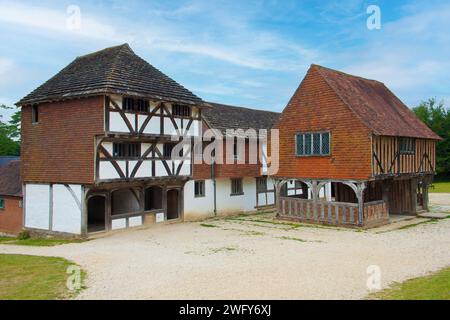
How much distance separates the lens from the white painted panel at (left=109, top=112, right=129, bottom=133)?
17.9 metres

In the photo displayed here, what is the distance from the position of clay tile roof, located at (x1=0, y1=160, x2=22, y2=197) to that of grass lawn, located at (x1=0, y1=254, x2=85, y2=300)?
343 inches

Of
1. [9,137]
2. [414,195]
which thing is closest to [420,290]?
[414,195]

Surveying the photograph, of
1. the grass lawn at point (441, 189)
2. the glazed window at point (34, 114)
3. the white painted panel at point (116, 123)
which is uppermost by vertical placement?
the glazed window at point (34, 114)

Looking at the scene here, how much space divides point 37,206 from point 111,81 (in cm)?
708

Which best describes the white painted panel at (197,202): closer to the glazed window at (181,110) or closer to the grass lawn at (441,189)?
the glazed window at (181,110)

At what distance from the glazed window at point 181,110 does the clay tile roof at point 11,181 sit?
8837 millimetres

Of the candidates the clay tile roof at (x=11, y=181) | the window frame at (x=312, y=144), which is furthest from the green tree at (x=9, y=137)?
the window frame at (x=312, y=144)

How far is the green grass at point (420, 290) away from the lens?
8.62m

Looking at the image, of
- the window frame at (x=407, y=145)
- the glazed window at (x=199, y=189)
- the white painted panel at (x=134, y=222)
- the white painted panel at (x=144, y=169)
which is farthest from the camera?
the glazed window at (x=199, y=189)

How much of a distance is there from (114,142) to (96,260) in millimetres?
6850

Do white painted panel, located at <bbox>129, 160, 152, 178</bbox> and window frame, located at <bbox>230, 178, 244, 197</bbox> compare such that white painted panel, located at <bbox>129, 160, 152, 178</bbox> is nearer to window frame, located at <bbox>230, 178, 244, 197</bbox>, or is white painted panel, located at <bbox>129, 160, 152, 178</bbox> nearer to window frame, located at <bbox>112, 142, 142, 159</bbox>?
window frame, located at <bbox>112, 142, 142, 159</bbox>

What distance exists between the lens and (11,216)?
869 inches

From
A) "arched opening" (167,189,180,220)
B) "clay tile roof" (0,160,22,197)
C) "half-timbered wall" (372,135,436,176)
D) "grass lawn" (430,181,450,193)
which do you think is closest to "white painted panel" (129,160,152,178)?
"arched opening" (167,189,180,220)

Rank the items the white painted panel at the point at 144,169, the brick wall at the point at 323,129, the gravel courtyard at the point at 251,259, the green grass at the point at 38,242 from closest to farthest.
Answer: the gravel courtyard at the point at 251,259 < the green grass at the point at 38,242 < the white painted panel at the point at 144,169 < the brick wall at the point at 323,129
